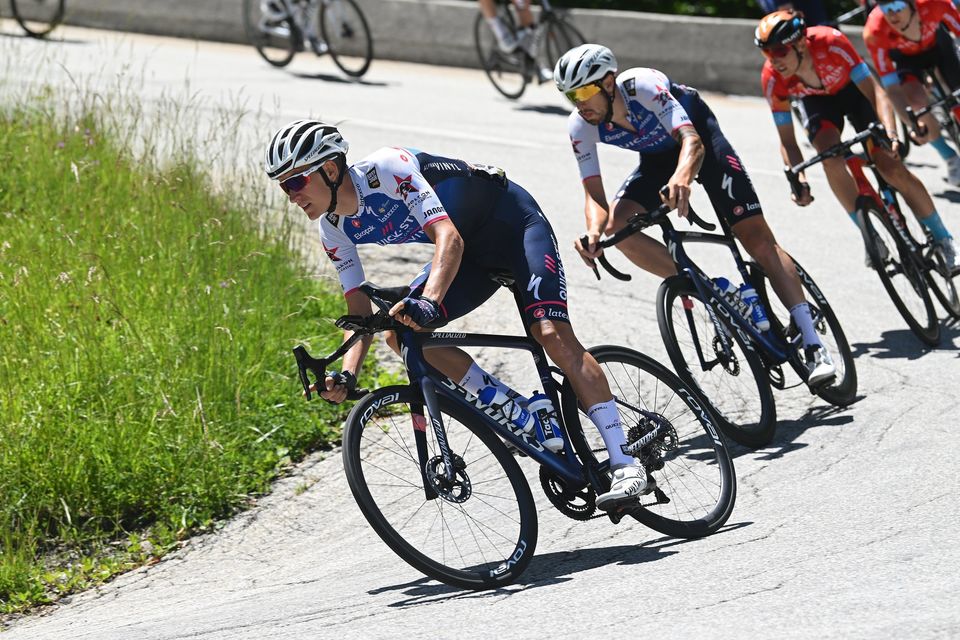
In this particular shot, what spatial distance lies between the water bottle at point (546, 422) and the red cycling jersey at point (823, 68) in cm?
328

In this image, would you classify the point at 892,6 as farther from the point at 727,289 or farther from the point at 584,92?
the point at 584,92

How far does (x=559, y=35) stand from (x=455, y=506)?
1081 centimetres

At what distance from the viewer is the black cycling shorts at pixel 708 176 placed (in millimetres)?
7023

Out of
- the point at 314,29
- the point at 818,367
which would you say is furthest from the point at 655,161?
the point at 314,29

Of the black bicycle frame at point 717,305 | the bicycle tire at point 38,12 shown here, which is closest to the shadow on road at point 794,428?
the black bicycle frame at point 717,305

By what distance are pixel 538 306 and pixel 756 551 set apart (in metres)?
1.32

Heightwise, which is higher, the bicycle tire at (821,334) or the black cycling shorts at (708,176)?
the black cycling shorts at (708,176)

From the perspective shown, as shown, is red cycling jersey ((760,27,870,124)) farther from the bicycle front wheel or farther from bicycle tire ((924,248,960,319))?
the bicycle front wheel

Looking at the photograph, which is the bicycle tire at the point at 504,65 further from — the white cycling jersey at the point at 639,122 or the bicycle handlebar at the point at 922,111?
the white cycling jersey at the point at 639,122

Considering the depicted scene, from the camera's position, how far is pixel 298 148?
512cm

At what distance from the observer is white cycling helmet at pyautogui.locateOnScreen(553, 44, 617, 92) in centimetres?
628

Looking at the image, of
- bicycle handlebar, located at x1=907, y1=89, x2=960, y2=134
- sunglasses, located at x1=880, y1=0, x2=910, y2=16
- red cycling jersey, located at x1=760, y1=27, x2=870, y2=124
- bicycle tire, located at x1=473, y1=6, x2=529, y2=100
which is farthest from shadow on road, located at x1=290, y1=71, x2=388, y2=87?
red cycling jersey, located at x1=760, y1=27, x2=870, y2=124

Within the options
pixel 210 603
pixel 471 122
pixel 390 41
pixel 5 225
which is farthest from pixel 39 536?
pixel 390 41

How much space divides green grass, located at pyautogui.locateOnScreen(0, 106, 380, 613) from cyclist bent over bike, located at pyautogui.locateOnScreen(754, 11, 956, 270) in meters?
3.05
